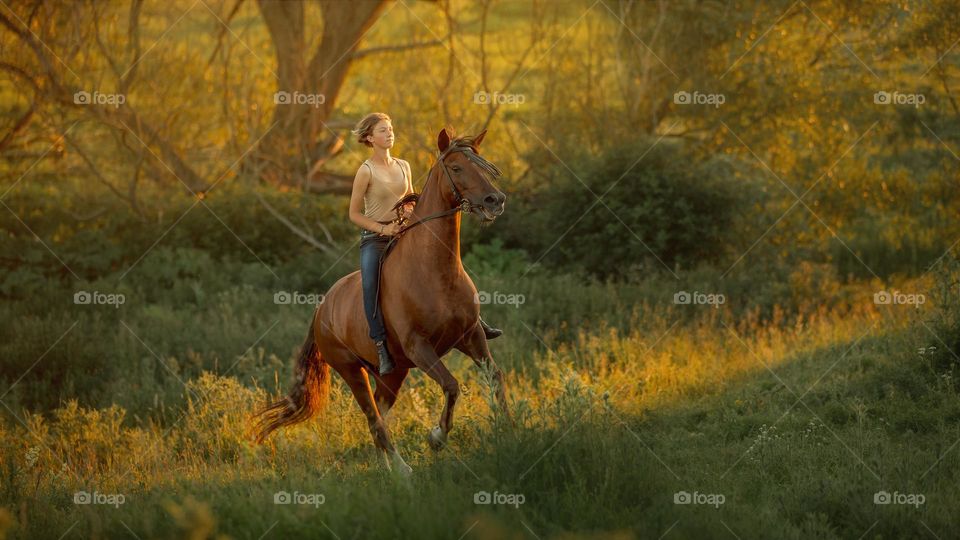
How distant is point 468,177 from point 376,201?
113 cm

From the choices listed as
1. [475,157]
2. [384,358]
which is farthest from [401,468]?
[475,157]

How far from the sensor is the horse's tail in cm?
886

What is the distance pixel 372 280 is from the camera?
8.09 metres

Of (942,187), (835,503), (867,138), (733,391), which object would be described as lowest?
(835,503)

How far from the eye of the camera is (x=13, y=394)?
12086 mm

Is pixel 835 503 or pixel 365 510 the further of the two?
pixel 835 503

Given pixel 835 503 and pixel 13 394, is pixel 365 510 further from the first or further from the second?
pixel 13 394

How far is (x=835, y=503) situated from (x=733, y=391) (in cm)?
333

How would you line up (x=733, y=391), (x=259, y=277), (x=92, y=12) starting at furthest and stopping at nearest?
(x=92, y=12)
(x=259, y=277)
(x=733, y=391)

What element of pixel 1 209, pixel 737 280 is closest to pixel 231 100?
pixel 1 209

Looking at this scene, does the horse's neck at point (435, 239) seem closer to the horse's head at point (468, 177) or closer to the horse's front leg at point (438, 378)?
the horse's head at point (468, 177)

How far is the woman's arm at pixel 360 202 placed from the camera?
7.95m

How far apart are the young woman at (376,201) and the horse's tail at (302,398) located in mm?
1137

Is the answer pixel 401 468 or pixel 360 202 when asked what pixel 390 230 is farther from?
pixel 401 468
